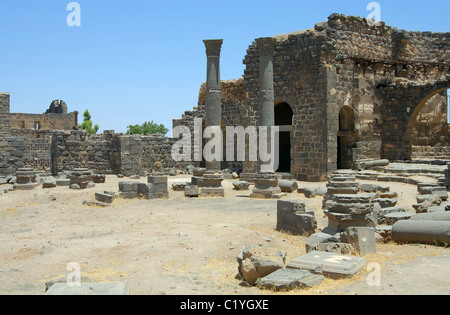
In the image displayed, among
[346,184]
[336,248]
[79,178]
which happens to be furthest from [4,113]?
[336,248]

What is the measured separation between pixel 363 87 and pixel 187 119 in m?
9.86

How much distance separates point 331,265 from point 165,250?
296 centimetres

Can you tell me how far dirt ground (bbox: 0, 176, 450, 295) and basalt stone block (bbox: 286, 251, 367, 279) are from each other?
0.42ft

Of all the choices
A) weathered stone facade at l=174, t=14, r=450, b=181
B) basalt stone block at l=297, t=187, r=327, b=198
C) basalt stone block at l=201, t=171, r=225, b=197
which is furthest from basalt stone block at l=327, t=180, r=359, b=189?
weathered stone facade at l=174, t=14, r=450, b=181

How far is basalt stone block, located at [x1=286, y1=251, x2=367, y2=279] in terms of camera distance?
263 inches

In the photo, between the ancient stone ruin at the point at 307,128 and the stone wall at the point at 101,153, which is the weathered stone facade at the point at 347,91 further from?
the stone wall at the point at 101,153

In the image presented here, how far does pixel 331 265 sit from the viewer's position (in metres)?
6.79

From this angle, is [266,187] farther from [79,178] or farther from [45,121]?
[45,121]

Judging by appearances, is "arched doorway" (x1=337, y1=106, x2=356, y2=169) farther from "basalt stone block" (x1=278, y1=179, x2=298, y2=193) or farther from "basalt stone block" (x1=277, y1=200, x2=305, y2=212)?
"basalt stone block" (x1=277, y1=200, x2=305, y2=212)

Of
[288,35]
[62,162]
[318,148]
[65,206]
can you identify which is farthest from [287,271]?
[62,162]

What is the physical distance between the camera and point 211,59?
17.4 m

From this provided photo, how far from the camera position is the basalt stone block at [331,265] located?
6.67 meters

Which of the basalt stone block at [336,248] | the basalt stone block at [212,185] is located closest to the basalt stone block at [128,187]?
the basalt stone block at [212,185]

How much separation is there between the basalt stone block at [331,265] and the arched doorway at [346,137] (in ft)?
49.9
